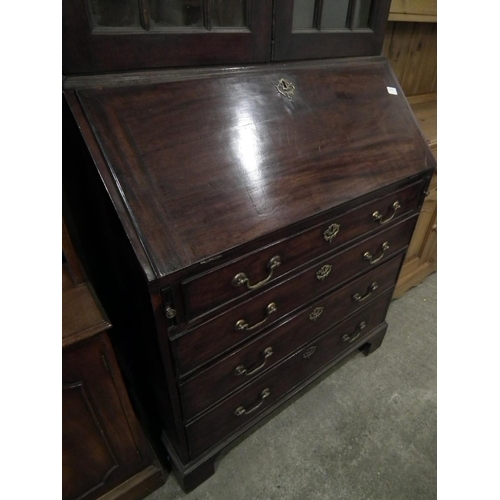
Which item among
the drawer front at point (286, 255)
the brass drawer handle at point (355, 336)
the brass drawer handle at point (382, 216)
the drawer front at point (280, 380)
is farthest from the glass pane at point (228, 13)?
the brass drawer handle at point (355, 336)

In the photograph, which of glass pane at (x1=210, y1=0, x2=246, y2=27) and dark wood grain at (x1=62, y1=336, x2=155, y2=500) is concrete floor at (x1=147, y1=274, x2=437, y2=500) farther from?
glass pane at (x1=210, y1=0, x2=246, y2=27)

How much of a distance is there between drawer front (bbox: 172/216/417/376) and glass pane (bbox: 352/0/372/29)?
66 cm

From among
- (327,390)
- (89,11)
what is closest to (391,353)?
(327,390)

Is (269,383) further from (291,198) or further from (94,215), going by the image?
(94,215)

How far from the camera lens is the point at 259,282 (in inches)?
34.1

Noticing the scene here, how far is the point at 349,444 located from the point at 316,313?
597 mm

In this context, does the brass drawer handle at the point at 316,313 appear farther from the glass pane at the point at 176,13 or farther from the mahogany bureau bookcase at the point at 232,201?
the glass pane at the point at 176,13

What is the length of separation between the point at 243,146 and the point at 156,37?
0.29 metres

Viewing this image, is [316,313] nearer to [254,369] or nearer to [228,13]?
[254,369]

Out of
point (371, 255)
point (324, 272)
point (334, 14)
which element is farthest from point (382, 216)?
point (334, 14)

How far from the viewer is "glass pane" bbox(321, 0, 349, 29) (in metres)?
0.98

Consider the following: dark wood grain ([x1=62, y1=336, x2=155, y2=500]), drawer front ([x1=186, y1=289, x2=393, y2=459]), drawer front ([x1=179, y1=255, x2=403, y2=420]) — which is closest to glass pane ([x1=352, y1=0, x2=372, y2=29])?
drawer front ([x1=179, y1=255, x2=403, y2=420])

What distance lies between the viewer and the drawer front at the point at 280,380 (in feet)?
3.55

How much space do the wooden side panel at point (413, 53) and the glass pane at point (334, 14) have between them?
75cm
